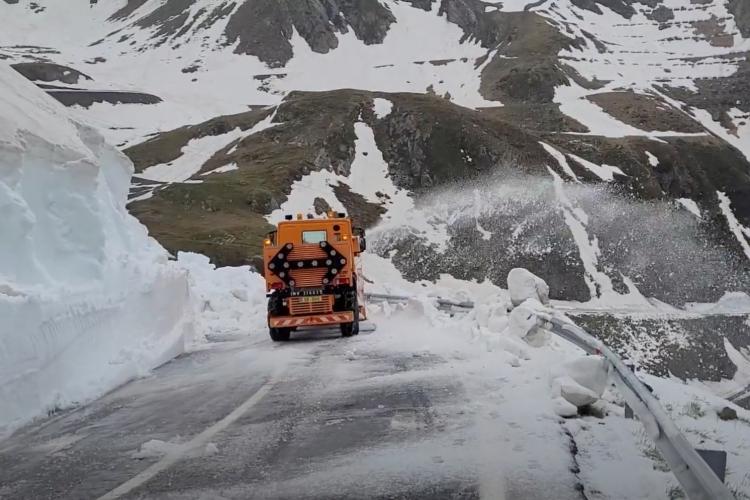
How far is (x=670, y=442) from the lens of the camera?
444cm

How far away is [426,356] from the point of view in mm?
10914

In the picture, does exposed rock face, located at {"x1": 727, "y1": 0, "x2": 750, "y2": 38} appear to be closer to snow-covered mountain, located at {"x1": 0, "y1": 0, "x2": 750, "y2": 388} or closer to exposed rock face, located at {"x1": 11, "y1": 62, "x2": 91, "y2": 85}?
snow-covered mountain, located at {"x1": 0, "y1": 0, "x2": 750, "y2": 388}

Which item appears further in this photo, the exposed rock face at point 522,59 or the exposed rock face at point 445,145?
the exposed rock face at point 522,59

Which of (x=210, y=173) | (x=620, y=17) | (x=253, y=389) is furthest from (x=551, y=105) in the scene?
(x=253, y=389)

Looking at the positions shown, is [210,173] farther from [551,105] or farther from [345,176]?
[551,105]

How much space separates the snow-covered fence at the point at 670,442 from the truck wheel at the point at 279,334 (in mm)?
9352

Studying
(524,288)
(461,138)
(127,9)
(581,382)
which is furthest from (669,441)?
(127,9)

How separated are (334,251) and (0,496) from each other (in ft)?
35.7

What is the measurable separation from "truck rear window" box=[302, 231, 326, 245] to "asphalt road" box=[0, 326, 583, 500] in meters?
6.73

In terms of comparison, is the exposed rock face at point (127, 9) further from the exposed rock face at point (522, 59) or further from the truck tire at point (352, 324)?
the truck tire at point (352, 324)

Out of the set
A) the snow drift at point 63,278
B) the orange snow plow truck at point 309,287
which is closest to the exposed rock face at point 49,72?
the orange snow plow truck at point 309,287

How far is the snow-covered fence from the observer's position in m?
3.67

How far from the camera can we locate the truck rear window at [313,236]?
1598 cm

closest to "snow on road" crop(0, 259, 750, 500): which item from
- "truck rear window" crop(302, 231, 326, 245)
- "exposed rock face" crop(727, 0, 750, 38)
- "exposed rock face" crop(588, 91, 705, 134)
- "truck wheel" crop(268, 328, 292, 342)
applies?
"truck wheel" crop(268, 328, 292, 342)
